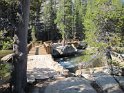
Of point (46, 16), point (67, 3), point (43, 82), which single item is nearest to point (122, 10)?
point (43, 82)

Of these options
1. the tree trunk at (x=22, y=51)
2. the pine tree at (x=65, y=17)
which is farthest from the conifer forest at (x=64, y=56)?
the pine tree at (x=65, y=17)

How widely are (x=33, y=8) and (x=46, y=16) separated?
1724 inches

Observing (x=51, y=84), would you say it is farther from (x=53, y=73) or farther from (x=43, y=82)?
(x=53, y=73)

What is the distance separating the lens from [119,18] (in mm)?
23688

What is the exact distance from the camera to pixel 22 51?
41.8 feet

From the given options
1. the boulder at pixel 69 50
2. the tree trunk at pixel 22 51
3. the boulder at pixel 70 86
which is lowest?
the boulder at pixel 69 50

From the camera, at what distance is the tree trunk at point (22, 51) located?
12.4 metres

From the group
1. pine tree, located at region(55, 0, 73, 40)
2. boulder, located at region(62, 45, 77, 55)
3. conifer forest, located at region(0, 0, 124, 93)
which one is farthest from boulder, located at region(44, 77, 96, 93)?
pine tree, located at region(55, 0, 73, 40)

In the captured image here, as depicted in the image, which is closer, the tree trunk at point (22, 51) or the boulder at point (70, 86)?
the tree trunk at point (22, 51)

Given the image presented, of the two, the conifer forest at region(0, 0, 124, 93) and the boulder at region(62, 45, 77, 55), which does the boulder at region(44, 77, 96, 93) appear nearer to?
the conifer forest at region(0, 0, 124, 93)

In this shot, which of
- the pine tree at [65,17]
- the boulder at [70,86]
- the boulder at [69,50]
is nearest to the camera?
the boulder at [70,86]

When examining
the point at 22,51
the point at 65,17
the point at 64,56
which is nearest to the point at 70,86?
the point at 22,51

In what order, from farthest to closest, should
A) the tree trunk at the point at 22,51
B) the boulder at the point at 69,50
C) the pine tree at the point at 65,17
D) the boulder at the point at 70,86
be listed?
the pine tree at the point at 65,17, the boulder at the point at 69,50, the boulder at the point at 70,86, the tree trunk at the point at 22,51

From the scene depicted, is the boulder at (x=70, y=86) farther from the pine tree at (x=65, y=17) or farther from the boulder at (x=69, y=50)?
the pine tree at (x=65, y=17)
